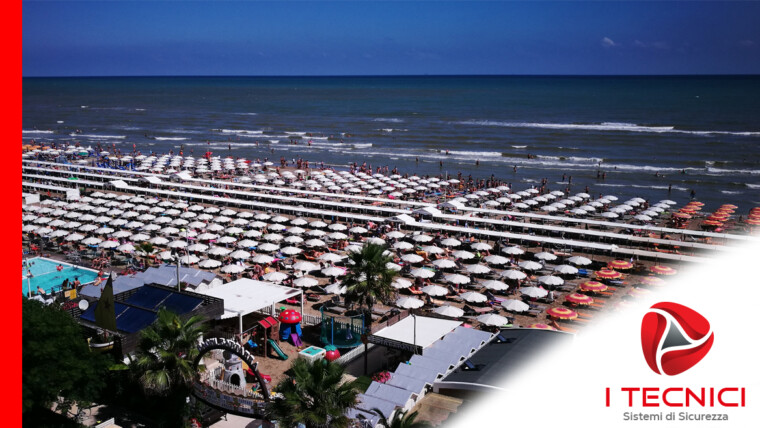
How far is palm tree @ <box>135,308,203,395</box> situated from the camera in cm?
1130

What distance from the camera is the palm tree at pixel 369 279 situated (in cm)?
1667

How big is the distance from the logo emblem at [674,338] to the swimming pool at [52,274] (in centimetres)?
2132

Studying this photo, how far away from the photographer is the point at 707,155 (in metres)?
64.1

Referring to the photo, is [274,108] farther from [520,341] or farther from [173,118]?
[520,341]

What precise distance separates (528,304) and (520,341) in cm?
680

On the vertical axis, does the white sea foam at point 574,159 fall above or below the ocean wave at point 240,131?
below

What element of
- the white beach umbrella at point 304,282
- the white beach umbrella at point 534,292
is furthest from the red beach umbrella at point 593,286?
the white beach umbrella at point 304,282

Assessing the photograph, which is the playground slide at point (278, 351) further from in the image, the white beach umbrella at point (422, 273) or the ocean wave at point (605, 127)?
the ocean wave at point (605, 127)

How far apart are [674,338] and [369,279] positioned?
8.28 m

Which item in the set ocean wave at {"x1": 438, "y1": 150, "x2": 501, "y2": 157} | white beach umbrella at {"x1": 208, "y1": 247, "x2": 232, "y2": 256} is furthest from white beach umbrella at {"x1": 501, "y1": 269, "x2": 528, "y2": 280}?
ocean wave at {"x1": 438, "y1": 150, "x2": 501, "y2": 157}

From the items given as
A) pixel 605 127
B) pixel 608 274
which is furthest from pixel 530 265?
pixel 605 127

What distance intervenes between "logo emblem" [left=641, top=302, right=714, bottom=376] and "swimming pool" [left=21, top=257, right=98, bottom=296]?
70.0ft

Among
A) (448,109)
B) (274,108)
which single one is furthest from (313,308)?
(274,108)

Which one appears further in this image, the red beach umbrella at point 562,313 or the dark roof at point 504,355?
the red beach umbrella at point 562,313
